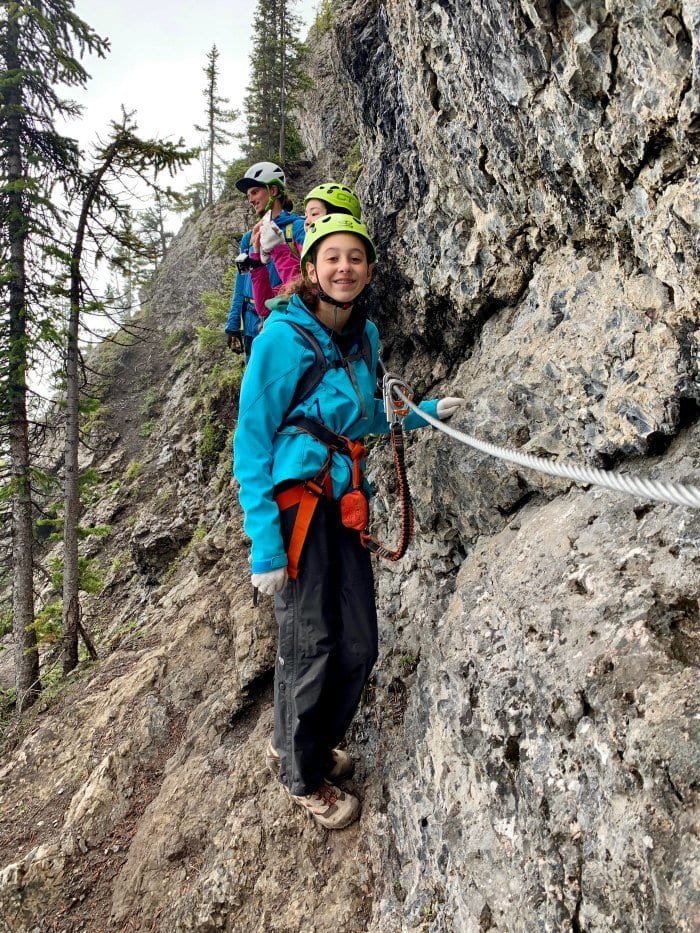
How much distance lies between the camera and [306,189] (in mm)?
20719

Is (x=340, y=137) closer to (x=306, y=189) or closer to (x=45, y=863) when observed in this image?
(x=306, y=189)

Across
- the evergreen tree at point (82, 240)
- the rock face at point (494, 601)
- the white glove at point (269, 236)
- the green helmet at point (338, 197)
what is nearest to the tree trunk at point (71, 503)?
the evergreen tree at point (82, 240)

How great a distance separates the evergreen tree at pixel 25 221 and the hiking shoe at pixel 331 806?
8.87m

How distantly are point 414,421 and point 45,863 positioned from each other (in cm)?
531

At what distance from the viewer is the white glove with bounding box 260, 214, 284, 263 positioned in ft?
18.8

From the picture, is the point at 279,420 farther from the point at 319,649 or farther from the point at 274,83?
the point at 274,83

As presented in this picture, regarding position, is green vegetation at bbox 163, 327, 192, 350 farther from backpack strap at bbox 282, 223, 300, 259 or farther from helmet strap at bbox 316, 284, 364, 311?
helmet strap at bbox 316, 284, 364, 311

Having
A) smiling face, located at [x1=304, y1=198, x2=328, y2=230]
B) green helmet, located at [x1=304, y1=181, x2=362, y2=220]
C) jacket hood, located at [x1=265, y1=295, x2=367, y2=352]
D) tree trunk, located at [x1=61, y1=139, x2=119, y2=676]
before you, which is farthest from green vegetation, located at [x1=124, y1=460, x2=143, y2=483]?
jacket hood, located at [x1=265, y1=295, x2=367, y2=352]

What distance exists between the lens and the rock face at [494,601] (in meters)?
2.10

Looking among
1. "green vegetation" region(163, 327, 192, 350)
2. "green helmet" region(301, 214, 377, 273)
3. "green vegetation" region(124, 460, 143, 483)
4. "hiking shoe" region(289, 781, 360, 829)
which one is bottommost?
"hiking shoe" region(289, 781, 360, 829)

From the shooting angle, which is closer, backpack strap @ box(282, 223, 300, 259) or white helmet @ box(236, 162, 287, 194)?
backpack strap @ box(282, 223, 300, 259)

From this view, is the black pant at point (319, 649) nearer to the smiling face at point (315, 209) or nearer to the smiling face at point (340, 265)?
the smiling face at point (340, 265)

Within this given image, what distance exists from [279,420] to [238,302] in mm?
4084

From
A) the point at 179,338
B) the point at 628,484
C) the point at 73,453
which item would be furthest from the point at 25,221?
the point at 179,338
